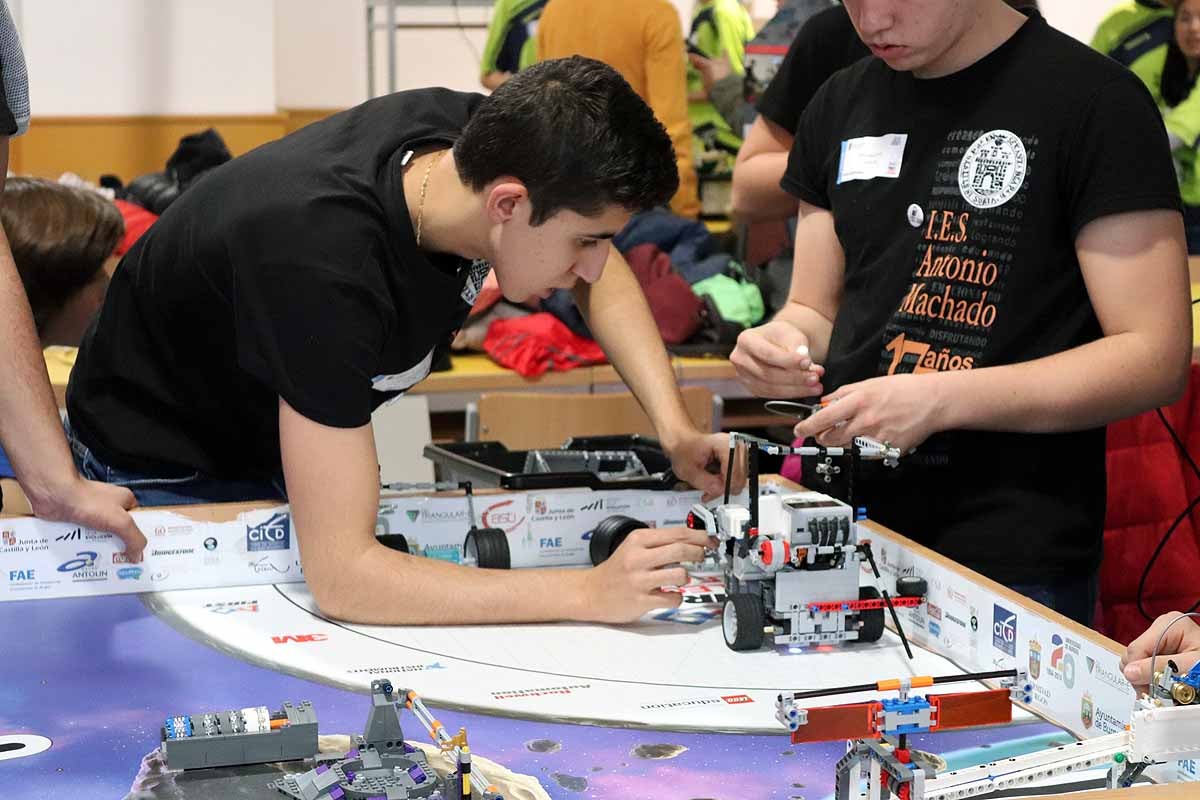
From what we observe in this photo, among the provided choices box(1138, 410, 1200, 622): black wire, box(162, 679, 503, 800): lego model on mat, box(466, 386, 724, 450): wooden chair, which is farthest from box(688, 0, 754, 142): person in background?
box(162, 679, 503, 800): lego model on mat

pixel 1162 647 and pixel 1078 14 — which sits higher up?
pixel 1078 14

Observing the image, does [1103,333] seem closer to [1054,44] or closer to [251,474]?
[1054,44]

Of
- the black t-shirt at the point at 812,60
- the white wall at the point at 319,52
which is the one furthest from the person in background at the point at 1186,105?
the white wall at the point at 319,52

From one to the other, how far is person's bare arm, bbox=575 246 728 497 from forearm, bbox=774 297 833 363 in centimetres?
19

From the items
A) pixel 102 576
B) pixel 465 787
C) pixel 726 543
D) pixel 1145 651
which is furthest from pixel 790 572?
pixel 102 576

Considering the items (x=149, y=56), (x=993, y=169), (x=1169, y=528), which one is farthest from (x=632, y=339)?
(x=149, y=56)

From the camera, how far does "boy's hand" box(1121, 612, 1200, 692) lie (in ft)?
4.21

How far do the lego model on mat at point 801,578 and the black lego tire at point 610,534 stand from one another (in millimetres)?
254

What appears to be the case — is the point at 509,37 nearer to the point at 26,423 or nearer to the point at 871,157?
the point at 871,157

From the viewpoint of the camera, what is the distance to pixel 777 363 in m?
1.90

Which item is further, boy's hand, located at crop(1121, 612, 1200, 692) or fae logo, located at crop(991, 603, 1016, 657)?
fae logo, located at crop(991, 603, 1016, 657)

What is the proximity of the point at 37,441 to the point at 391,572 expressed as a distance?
1.52ft

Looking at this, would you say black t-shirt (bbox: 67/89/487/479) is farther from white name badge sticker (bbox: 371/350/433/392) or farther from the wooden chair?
the wooden chair

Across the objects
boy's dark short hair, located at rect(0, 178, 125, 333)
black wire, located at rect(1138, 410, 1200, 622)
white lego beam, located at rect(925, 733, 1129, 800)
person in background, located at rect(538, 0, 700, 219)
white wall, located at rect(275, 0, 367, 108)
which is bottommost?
black wire, located at rect(1138, 410, 1200, 622)
